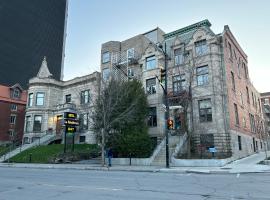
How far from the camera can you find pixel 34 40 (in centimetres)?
9238

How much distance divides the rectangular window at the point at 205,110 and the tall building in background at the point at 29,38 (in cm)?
6388

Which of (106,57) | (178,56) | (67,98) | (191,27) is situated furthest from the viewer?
(67,98)

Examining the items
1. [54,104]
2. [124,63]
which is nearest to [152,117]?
[124,63]

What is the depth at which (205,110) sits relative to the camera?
2872 cm

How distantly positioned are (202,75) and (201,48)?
3270mm

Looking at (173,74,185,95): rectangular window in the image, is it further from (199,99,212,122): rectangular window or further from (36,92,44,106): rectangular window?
(36,92,44,106): rectangular window

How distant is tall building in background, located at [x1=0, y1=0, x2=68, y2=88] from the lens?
79312mm

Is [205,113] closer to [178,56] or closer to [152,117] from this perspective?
[152,117]

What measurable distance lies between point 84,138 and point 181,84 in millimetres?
18115

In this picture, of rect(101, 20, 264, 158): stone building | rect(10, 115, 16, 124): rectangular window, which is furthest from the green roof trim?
rect(10, 115, 16, 124): rectangular window

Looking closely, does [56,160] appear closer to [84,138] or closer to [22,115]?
[84,138]

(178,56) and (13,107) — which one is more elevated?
(178,56)

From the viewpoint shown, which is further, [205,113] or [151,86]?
[151,86]

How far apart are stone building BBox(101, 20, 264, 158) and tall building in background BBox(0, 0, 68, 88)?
56.1m
